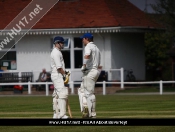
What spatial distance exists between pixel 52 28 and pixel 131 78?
558 cm

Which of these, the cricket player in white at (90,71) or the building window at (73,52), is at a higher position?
the building window at (73,52)

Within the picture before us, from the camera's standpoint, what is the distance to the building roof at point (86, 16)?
1422 inches

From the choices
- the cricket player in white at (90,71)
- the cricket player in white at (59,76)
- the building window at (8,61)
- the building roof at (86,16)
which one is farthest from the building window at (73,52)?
the cricket player in white at (59,76)

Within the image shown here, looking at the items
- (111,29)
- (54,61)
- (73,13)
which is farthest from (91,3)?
(54,61)

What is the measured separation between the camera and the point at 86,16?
37.3 m

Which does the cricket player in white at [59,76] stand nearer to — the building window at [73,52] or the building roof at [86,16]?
the building roof at [86,16]

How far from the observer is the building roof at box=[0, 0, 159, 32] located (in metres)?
36.1

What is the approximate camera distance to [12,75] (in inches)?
1412

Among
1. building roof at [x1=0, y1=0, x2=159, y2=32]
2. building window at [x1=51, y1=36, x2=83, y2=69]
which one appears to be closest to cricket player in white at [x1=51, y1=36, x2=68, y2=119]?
building roof at [x1=0, y1=0, x2=159, y2=32]

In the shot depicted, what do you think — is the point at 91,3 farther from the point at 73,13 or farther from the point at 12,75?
the point at 12,75

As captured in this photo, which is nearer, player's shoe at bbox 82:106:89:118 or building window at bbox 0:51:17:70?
player's shoe at bbox 82:106:89:118

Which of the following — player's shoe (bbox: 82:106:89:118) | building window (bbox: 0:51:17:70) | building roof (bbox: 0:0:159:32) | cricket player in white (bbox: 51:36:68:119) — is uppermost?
building roof (bbox: 0:0:159:32)

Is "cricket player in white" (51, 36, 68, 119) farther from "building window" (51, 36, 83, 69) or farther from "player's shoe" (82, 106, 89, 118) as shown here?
"building window" (51, 36, 83, 69)

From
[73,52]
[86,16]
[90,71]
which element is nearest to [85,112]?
[90,71]
